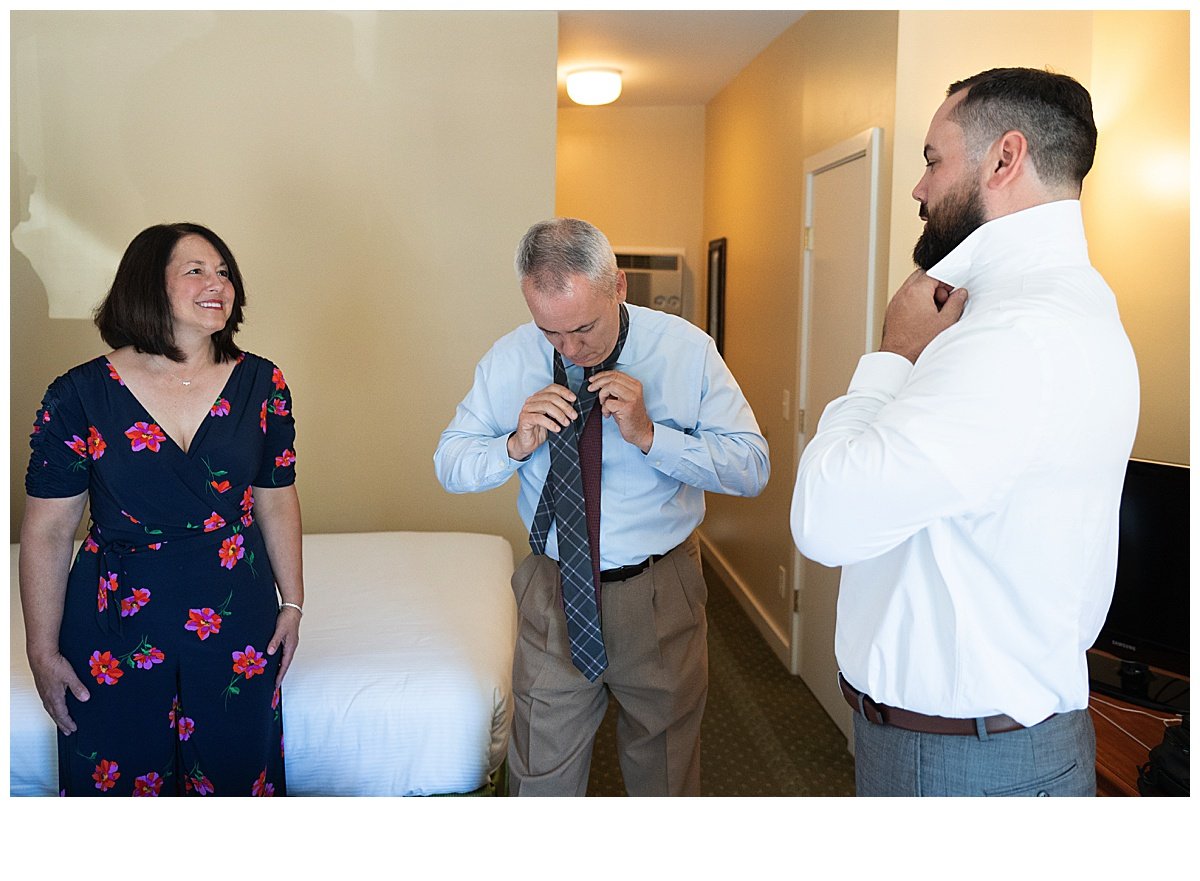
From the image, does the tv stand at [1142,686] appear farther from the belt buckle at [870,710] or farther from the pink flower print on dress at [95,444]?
the pink flower print on dress at [95,444]

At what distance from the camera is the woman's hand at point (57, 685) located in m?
1.62

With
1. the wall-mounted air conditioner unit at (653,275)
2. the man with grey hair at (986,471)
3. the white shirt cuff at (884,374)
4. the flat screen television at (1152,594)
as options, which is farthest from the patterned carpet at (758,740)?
the wall-mounted air conditioner unit at (653,275)

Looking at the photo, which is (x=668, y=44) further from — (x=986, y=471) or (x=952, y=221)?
(x=986, y=471)

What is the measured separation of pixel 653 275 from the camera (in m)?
5.31

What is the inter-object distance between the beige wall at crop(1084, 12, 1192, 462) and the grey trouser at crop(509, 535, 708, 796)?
3.91ft

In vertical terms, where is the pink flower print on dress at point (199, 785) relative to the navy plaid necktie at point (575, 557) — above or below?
below

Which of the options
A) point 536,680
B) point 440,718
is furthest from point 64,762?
point 536,680

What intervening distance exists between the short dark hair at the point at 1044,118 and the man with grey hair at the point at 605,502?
0.67 meters

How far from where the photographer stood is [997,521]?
3.65ft

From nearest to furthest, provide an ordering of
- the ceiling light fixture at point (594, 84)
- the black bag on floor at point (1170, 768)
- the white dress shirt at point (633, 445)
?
1. the black bag on floor at point (1170, 768)
2. the white dress shirt at point (633, 445)
3. the ceiling light fixture at point (594, 84)

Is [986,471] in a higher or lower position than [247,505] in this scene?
higher

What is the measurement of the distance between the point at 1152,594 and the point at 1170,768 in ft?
1.48

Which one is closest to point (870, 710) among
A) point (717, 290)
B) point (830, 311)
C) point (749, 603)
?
point (830, 311)

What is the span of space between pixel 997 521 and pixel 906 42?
1.89 metres
